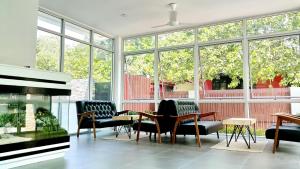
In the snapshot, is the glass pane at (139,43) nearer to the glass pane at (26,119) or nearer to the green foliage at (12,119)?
the glass pane at (26,119)

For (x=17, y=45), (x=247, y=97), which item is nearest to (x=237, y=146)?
(x=247, y=97)

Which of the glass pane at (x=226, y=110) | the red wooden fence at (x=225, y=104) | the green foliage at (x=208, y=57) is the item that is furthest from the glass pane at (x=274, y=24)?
the glass pane at (x=226, y=110)

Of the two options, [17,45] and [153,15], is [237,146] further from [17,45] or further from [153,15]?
[17,45]

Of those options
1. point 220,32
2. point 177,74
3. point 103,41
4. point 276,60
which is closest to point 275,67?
point 276,60

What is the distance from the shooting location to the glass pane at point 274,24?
243 inches

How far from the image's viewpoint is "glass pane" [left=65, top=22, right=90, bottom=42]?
679 cm

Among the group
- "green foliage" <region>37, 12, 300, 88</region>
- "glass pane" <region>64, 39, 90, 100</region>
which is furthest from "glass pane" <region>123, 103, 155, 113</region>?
"glass pane" <region>64, 39, 90, 100</region>

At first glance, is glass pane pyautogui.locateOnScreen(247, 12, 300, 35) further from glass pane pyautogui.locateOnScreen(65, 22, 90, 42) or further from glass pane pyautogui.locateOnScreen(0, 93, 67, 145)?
glass pane pyautogui.locateOnScreen(0, 93, 67, 145)

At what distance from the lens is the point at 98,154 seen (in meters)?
4.00

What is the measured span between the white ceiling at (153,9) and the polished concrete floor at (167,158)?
10.4 ft

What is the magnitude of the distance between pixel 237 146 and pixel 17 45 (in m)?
4.35

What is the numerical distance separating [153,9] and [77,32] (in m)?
2.42

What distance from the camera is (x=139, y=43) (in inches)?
324

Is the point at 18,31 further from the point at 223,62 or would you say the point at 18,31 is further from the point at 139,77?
the point at 223,62
